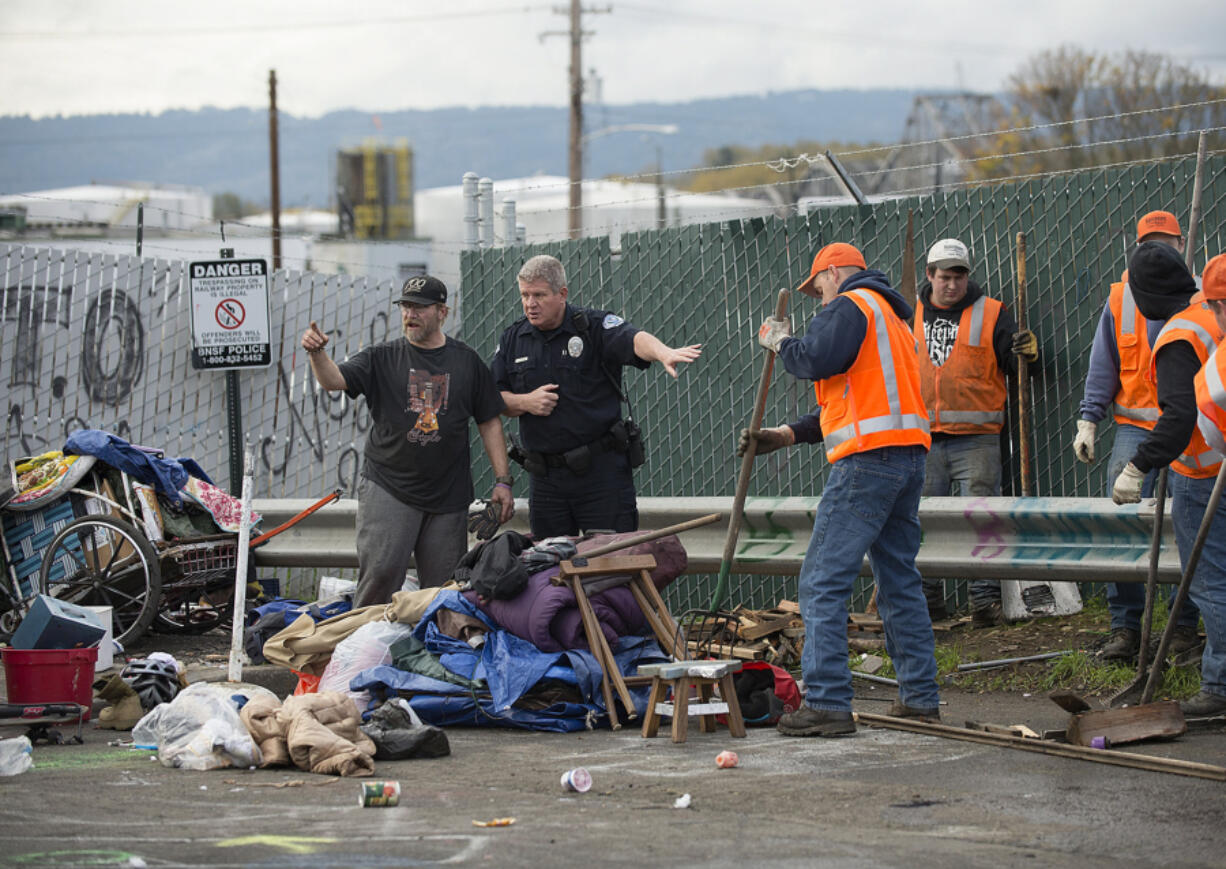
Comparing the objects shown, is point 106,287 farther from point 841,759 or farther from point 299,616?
point 841,759

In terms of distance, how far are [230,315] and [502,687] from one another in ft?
16.0

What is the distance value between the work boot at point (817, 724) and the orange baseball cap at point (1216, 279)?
215 centimetres

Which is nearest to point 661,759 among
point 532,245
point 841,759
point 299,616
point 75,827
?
point 841,759

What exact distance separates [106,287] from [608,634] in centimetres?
601

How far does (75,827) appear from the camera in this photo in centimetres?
423

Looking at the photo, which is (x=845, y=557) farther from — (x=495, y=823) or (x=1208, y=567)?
(x=495, y=823)

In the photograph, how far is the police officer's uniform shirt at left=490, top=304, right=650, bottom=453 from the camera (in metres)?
7.34

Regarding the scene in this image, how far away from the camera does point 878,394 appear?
5867 mm

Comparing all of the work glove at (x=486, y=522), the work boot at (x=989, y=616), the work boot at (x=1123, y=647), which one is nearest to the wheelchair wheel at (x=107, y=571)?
the work glove at (x=486, y=522)

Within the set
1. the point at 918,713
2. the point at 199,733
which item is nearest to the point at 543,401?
the point at 918,713

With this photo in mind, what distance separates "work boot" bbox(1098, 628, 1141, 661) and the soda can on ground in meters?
3.94

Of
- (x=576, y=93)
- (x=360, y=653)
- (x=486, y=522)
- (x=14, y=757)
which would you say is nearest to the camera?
(x=14, y=757)

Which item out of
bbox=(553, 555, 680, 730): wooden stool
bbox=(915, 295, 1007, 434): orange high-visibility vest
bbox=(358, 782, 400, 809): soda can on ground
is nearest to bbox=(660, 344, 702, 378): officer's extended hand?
bbox=(553, 555, 680, 730): wooden stool

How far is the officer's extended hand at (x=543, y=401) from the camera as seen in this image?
7336 mm
